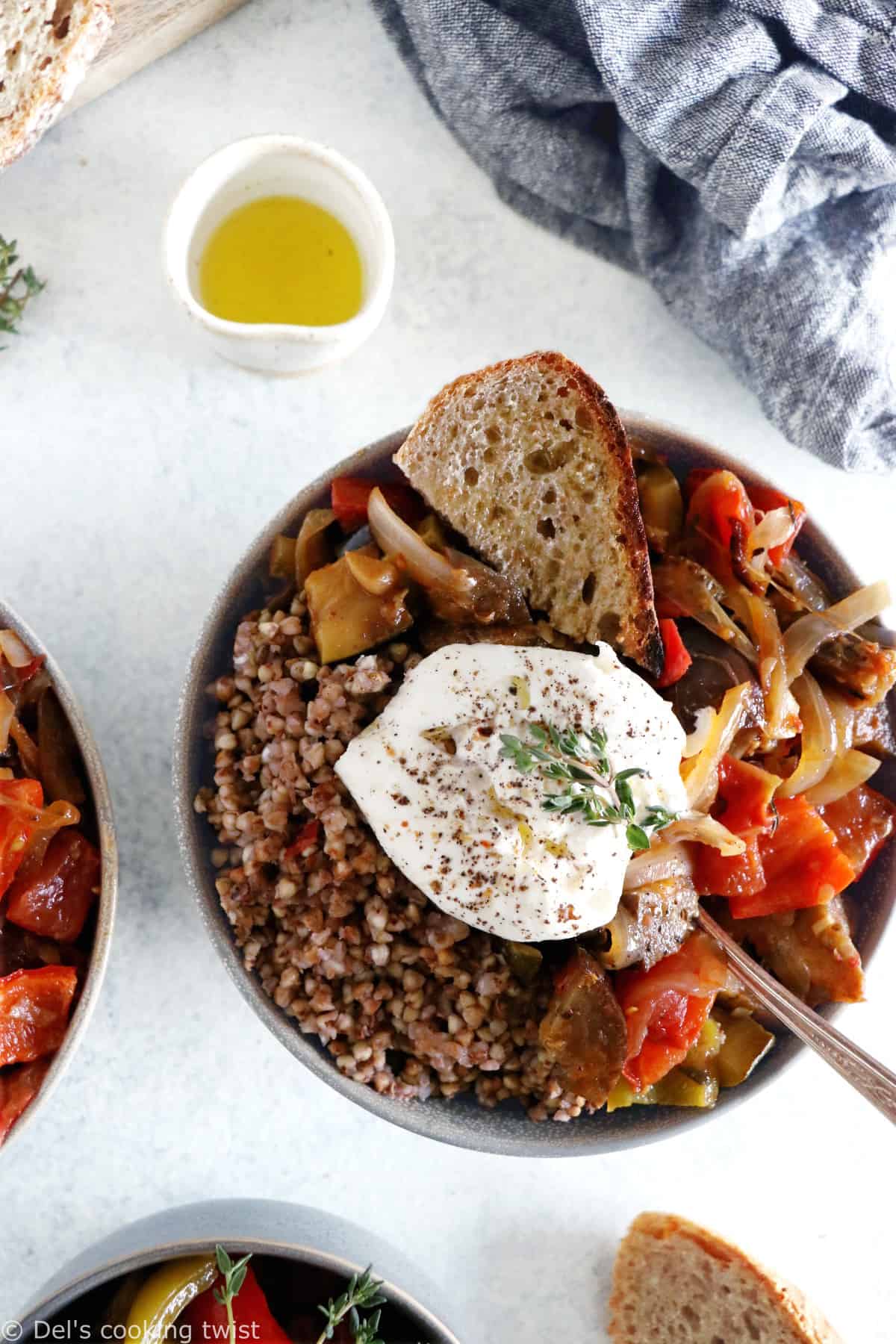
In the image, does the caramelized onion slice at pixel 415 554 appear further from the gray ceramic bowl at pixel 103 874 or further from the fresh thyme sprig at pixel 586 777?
the gray ceramic bowl at pixel 103 874

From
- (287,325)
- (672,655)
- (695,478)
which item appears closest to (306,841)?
(672,655)

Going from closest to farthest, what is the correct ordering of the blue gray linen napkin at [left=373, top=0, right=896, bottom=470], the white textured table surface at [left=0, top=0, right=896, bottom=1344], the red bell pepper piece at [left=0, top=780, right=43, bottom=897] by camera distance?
the red bell pepper piece at [left=0, top=780, right=43, bottom=897] → the blue gray linen napkin at [left=373, top=0, right=896, bottom=470] → the white textured table surface at [left=0, top=0, right=896, bottom=1344]

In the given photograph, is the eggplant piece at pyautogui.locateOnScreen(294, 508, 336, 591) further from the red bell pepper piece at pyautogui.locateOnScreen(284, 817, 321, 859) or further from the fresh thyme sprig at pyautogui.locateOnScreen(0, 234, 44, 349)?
the fresh thyme sprig at pyautogui.locateOnScreen(0, 234, 44, 349)

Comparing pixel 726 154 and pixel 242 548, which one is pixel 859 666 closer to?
pixel 726 154

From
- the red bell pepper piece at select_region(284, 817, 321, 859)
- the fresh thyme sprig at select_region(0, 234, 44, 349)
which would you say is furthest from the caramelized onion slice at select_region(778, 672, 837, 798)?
the fresh thyme sprig at select_region(0, 234, 44, 349)

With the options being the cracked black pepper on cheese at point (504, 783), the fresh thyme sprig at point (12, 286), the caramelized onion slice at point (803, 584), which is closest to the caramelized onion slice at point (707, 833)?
the cracked black pepper on cheese at point (504, 783)

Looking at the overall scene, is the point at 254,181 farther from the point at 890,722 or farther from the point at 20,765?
the point at 890,722
